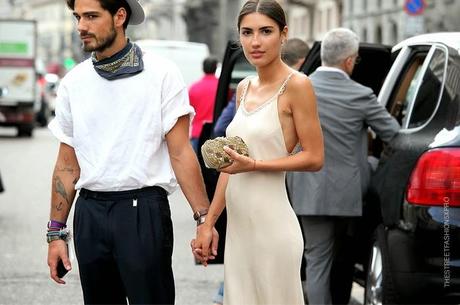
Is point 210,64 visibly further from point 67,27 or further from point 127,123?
point 67,27

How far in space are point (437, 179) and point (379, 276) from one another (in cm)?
96

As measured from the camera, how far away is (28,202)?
1767cm

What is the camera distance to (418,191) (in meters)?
6.70

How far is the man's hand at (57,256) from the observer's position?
208 inches

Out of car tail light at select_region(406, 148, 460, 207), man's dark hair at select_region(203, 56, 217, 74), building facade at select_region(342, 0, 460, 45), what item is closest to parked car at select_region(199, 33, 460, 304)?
Answer: car tail light at select_region(406, 148, 460, 207)

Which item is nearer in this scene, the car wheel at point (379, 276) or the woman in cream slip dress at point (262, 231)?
the woman in cream slip dress at point (262, 231)

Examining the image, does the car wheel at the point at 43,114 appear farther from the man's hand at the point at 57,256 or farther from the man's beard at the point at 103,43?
the man's beard at the point at 103,43

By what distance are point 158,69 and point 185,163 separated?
1.16 ft

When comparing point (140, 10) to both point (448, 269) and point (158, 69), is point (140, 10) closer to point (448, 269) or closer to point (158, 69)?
point (158, 69)

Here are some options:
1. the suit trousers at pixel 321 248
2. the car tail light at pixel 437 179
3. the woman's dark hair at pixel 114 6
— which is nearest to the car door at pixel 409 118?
the car tail light at pixel 437 179

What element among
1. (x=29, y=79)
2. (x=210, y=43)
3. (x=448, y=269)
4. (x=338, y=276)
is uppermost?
(x=448, y=269)

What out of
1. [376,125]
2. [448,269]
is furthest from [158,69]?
[376,125]

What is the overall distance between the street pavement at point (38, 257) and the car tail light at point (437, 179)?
3035 millimetres

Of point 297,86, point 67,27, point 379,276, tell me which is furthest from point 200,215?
point 67,27
